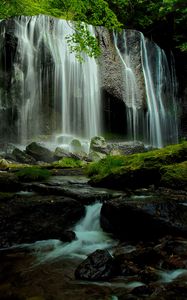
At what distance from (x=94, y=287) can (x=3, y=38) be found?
60.7 feet

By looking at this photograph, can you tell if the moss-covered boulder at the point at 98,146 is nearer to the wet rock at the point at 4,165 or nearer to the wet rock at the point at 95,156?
the wet rock at the point at 95,156

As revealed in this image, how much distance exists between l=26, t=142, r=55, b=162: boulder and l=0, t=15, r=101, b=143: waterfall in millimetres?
3945

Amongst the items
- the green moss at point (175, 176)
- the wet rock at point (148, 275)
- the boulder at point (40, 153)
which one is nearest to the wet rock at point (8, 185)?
the green moss at point (175, 176)

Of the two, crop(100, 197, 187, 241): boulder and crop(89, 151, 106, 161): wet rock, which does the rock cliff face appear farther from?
crop(100, 197, 187, 241): boulder

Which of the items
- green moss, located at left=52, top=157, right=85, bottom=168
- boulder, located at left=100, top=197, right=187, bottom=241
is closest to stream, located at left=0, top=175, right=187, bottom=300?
boulder, located at left=100, top=197, right=187, bottom=241

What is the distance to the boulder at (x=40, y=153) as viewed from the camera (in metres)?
15.9

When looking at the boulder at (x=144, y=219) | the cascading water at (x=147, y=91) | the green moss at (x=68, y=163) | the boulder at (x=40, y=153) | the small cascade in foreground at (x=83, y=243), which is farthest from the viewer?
the cascading water at (x=147, y=91)

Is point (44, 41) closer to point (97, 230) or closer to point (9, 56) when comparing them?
point (9, 56)

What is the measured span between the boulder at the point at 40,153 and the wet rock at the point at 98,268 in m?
11.4

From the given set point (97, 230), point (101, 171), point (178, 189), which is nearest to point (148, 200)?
point (97, 230)

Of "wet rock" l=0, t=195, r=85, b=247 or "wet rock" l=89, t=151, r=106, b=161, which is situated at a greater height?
"wet rock" l=89, t=151, r=106, b=161

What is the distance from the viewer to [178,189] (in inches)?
314

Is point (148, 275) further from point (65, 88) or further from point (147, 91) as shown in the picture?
point (147, 91)

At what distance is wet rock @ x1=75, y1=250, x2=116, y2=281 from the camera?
443 cm
